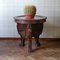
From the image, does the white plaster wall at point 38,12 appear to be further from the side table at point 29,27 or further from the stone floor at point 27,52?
the side table at point 29,27

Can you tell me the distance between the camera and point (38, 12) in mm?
3766

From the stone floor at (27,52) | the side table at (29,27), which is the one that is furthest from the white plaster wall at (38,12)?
the side table at (29,27)

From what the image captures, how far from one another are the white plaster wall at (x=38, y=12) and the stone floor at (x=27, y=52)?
0.29m

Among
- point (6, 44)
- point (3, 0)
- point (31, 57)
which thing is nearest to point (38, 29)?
point (31, 57)

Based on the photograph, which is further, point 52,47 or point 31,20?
point 52,47

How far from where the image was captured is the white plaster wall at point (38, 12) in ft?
12.2

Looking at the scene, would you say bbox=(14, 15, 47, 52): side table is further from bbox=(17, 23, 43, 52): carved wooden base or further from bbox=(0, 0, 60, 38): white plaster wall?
bbox=(0, 0, 60, 38): white plaster wall

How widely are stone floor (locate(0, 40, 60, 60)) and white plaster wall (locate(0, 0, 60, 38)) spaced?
29 centimetres

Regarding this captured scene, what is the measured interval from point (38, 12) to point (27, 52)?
1081 mm

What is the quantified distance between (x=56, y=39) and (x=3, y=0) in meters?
1.42

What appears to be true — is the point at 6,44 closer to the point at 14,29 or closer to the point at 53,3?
the point at 14,29

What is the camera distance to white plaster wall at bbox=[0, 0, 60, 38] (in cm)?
373

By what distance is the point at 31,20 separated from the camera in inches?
115

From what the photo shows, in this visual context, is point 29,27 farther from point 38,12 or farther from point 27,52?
point 38,12
